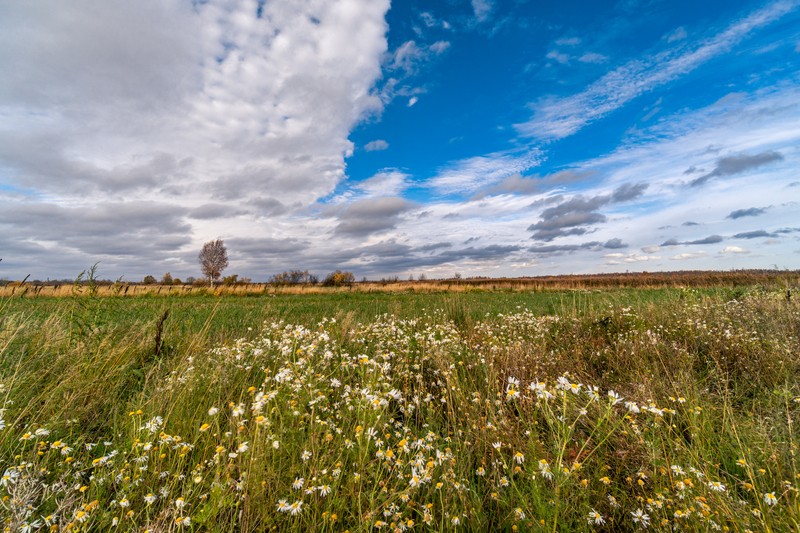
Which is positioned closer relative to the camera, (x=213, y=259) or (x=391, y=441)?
(x=391, y=441)

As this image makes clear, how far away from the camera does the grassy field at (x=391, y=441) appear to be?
2.41 meters

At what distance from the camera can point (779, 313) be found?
7.89m

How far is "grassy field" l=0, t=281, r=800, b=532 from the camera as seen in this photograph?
2.41 metres

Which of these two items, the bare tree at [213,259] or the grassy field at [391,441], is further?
the bare tree at [213,259]

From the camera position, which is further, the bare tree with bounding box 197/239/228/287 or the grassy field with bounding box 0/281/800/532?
the bare tree with bounding box 197/239/228/287

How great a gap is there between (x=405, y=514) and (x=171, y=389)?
10.5ft

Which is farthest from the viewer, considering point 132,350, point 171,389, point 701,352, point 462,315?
point 462,315

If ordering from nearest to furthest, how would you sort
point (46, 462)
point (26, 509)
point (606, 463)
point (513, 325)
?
point (26, 509)
point (46, 462)
point (606, 463)
point (513, 325)

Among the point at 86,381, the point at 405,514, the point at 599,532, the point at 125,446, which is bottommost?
the point at 599,532

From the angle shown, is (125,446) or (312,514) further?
(125,446)

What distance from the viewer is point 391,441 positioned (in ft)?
12.3

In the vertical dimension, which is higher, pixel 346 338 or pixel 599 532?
pixel 346 338

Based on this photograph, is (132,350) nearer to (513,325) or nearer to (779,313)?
(513,325)

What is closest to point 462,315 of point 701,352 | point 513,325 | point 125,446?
point 513,325
